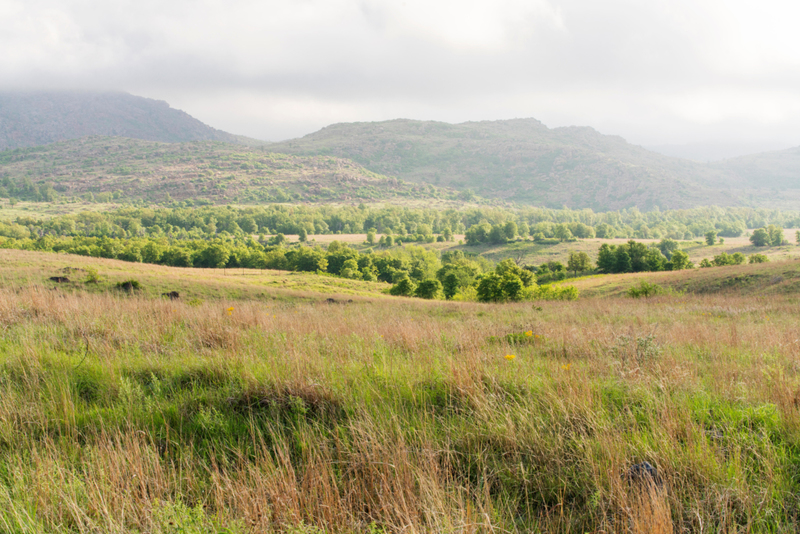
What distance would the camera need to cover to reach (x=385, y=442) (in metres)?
2.72

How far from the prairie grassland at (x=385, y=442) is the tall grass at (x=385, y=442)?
17 millimetres

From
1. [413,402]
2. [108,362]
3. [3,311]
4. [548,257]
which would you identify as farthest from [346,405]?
[548,257]

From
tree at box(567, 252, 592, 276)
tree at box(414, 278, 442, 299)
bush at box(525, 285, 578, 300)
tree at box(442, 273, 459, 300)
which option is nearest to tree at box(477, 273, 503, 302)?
bush at box(525, 285, 578, 300)

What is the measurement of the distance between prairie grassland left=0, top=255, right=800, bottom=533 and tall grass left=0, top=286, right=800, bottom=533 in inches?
0.7

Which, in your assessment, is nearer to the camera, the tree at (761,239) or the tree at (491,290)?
the tree at (491,290)

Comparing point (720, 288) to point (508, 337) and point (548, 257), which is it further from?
point (548, 257)

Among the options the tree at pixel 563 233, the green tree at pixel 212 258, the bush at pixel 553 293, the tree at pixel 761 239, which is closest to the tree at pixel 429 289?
the bush at pixel 553 293

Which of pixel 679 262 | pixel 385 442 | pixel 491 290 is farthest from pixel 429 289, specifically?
pixel 385 442

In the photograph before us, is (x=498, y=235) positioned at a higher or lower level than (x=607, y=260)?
higher

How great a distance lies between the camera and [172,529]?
6.75 ft

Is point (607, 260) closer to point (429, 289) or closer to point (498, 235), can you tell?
point (429, 289)

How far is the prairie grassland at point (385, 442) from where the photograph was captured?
7.25 feet

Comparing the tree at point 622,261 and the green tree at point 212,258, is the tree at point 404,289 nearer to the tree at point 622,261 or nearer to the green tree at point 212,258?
the tree at point 622,261

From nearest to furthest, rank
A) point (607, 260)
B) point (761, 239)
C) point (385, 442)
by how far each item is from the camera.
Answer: point (385, 442) < point (607, 260) < point (761, 239)
